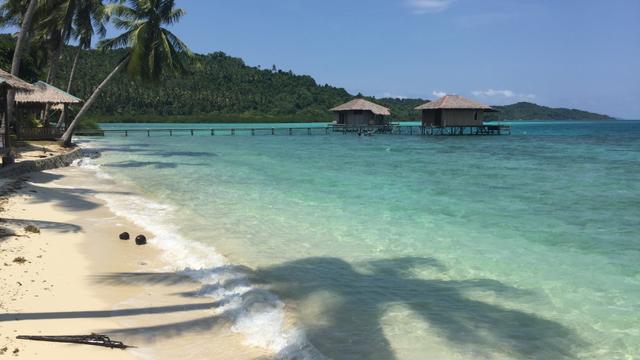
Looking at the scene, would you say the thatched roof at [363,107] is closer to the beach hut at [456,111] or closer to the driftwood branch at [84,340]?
the beach hut at [456,111]

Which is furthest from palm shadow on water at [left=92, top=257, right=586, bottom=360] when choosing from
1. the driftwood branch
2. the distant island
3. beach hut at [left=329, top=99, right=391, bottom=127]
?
the distant island

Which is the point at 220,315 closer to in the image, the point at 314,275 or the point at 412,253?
the point at 314,275

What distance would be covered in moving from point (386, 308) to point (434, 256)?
234 centimetres

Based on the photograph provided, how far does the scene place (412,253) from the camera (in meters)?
7.51

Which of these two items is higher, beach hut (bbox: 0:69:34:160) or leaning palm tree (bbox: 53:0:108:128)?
leaning palm tree (bbox: 53:0:108:128)

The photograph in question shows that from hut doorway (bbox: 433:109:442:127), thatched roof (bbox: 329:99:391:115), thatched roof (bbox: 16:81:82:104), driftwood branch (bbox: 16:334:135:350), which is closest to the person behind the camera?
driftwood branch (bbox: 16:334:135:350)

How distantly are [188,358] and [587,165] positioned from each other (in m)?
21.7

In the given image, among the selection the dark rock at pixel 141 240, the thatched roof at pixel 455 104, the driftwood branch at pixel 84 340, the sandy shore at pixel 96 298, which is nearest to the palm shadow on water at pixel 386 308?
the sandy shore at pixel 96 298

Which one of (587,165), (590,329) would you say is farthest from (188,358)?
(587,165)

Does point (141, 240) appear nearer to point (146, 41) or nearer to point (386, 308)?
point (386, 308)

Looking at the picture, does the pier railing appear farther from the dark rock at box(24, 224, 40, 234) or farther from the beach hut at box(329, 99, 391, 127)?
the beach hut at box(329, 99, 391, 127)

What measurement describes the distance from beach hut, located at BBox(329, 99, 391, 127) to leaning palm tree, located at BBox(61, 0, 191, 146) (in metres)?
26.6

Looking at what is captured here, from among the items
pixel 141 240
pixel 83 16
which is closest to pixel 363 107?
pixel 83 16

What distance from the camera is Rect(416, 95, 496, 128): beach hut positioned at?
4338 cm
